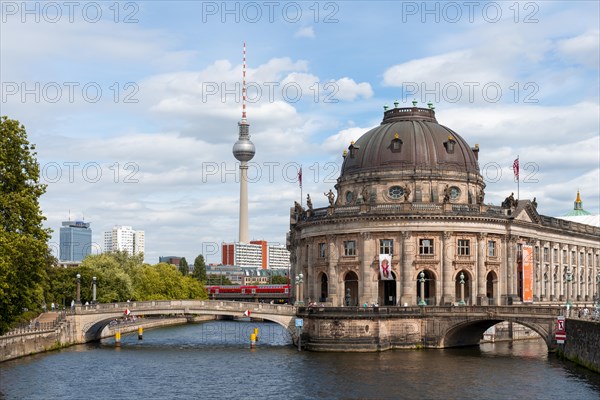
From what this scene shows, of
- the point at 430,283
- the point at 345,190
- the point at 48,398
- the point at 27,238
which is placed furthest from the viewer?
the point at 345,190

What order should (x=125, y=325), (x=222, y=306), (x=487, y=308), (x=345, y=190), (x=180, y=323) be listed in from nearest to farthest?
(x=487, y=308) < (x=222, y=306) < (x=345, y=190) < (x=125, y=325) < (x=180, y=323)

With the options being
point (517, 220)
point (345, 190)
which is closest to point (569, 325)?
point (517, 220)

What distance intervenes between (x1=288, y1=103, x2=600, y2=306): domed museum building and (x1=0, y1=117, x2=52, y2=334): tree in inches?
1704

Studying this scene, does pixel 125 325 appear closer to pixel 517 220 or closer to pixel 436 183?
pixel 436 183

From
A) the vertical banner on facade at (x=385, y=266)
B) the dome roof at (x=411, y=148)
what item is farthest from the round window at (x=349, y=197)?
the vertical banner on facade at (x=385, y=266)

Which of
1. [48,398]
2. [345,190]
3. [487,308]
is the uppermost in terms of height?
[345,190]

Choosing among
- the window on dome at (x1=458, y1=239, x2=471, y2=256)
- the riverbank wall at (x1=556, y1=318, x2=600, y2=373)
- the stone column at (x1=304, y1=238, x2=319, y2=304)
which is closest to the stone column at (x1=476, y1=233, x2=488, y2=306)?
the window on dome at (x1=458, y1=239, x2=471, y2=256)

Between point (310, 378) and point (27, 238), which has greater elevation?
point (27, 238)

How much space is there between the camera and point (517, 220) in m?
113

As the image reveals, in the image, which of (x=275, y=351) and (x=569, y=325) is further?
(x=275, y=351)

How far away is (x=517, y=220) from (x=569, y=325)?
3347 cm

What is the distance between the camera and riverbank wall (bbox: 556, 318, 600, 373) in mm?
69250

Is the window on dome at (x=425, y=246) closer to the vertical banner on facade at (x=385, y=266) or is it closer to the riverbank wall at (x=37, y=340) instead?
the vertical banner on facade at (x=385, y=266)

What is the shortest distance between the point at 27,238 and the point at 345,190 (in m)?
57.8
